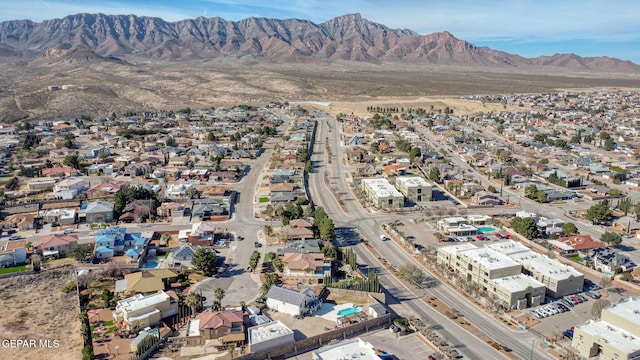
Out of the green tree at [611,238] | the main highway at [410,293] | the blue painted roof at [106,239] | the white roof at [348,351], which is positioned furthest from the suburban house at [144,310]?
the green tree at [611,238]

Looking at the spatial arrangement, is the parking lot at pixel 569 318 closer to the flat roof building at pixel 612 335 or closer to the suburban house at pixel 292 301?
the flat roof building at pixel 612 335

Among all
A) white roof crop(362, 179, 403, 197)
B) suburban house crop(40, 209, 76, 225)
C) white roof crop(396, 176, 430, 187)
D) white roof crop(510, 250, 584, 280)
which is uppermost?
white roof crop(396, 176, 430, 187)

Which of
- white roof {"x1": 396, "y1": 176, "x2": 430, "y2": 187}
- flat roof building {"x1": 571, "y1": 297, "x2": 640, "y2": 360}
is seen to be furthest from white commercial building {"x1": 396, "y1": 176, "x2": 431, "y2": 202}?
flat roof building {"x1": 571, "y1": 297, "x2": 640, "y2": 360}

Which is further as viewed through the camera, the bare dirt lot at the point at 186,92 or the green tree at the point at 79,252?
the bare dirt lot at the point at 186,92

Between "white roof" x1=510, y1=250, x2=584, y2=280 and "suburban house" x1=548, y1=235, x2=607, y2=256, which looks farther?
"suburban house" x1=548, y1=235, x2=607, y2=256

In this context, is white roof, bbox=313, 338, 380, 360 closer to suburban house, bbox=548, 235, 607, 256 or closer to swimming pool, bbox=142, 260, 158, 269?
swimming pool, bbox=142, 260, 158, 269

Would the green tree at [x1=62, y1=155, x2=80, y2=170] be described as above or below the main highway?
above

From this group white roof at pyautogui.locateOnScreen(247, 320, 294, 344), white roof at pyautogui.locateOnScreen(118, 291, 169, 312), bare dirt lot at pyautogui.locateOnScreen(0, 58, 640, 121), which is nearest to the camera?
white roof at pyautogui.locateOnScreen(247, 320, 294, 344)
